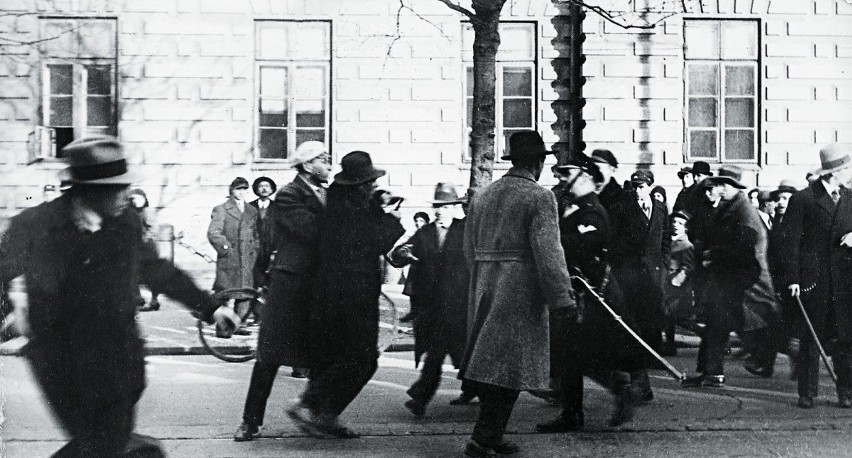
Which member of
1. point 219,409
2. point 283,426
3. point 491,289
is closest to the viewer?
point 491,289

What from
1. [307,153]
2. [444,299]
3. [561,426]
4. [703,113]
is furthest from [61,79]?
[561,426]

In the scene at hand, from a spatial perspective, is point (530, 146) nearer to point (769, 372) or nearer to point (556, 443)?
point (556, 443)

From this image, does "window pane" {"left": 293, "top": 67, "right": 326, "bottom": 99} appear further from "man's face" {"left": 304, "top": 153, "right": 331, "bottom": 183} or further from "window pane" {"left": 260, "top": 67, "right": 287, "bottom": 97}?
"man's face" {"left": 304, "top": 153, "right": 331, "bottom": 183}

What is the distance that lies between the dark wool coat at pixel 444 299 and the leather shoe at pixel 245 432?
1.61 m

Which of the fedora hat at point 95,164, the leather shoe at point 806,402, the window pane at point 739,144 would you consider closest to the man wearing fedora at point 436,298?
the leather shoe at point 806,402

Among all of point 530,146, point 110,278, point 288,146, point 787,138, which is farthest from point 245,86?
point 110,278

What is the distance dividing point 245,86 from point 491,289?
34.7ft

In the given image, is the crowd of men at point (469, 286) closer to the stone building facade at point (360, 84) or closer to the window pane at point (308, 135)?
the stone building facade at point (360, 84)

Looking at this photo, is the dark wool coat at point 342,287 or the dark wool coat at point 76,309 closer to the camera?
the dark wool coat at point 76,309

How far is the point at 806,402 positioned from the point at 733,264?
1.34 m

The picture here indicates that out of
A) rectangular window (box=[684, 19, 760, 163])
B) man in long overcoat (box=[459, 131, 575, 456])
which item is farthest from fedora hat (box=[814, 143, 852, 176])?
rectangular window (box=[684, 19, 760, 163])

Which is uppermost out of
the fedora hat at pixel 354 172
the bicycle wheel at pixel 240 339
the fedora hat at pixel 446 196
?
the fedora hat at pixel 354 172

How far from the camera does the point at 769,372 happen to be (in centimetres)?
965

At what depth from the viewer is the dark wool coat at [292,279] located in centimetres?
681
